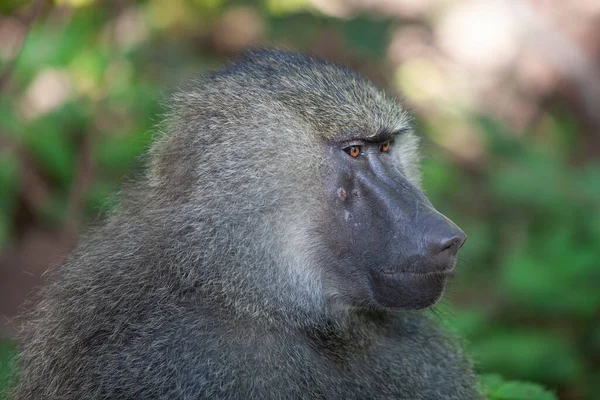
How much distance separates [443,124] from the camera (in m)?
8.27

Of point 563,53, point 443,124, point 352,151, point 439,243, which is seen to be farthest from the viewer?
point 563,53

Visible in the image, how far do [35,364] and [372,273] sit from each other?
4.12 ft

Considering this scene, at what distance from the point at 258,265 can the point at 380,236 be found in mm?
425

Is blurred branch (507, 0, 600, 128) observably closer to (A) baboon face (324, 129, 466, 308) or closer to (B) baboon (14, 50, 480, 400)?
(B) baboon (14, 50, 480, 400)

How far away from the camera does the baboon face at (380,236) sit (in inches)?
107

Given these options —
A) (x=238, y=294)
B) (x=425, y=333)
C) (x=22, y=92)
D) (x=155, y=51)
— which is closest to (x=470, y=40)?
(x=155, y=51)

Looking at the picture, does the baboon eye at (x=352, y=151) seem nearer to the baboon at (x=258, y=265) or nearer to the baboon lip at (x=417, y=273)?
the baboon at (x=258, y=265)

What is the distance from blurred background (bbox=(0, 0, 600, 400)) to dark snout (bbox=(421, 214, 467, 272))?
712 millimetres

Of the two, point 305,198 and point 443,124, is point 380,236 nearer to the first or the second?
point 305,198

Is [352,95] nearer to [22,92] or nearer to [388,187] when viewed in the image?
[388,187]

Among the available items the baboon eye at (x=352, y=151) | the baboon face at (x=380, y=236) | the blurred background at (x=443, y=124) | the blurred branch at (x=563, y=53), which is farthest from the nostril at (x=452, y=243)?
the blurred branch at (x=563, y=53)

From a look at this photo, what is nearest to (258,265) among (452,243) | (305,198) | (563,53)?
(305,198)

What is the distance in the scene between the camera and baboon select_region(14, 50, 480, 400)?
8.83ft

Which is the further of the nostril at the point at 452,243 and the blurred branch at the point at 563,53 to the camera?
the blurred branch at the point at 563,53
